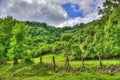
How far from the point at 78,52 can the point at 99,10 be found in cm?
2020

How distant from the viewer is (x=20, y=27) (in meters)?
78.9

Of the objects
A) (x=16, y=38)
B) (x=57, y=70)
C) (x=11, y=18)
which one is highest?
(x=11, y=18)

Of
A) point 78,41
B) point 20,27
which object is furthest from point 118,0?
point 78,41

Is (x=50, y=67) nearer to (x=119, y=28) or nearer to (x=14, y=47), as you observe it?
(x=14, y=47)

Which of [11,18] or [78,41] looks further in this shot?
[78,41]

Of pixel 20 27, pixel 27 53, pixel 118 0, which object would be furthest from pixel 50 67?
pixel 118 0

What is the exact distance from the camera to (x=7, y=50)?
7938cm

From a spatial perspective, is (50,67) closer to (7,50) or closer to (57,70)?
(57,70)

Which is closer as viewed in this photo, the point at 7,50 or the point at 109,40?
the point at 109,40

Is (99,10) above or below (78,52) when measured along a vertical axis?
above

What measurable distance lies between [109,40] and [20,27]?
32.3 meters

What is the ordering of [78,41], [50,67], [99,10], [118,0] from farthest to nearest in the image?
1. [78,41]
2. [99,10]
3. [118,0]
4. [50,67]

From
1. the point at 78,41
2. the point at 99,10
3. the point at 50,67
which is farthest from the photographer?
the point at 78,41

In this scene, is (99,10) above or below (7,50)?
above
